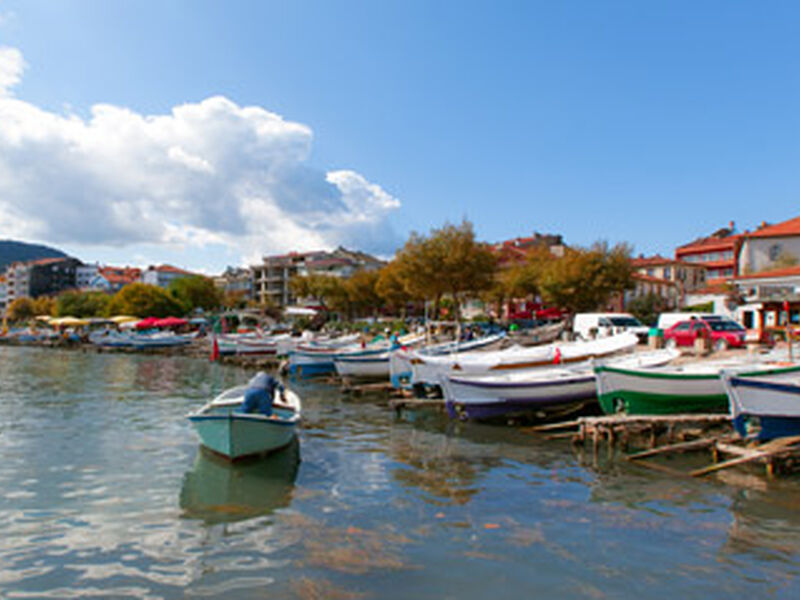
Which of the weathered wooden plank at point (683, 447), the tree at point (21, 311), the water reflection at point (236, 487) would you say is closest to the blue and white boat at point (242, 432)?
the water reflection at point (236, 487)

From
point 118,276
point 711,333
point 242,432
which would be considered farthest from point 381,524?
point 118,276

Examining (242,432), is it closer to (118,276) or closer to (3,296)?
(118,276)

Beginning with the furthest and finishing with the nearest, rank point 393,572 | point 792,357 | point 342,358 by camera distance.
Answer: point 342,358
point 792,357
point 393,572

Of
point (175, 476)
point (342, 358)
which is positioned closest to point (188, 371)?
point (342, 358)

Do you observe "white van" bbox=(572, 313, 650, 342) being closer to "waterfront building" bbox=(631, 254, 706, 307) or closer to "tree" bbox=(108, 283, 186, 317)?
"waterfront building" bbox=(631, 254, 706, 307)

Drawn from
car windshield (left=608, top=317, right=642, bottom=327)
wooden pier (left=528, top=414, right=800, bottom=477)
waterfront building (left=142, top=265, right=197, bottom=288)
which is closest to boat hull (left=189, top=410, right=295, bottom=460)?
wooden pier (left=528, top=414, right=800, bottom=477)

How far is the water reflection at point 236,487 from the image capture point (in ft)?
34.0

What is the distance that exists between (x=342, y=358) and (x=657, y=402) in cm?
1659

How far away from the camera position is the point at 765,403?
1201cm

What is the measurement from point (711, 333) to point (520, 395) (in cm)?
1461

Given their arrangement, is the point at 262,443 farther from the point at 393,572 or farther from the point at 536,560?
the point at 536,560

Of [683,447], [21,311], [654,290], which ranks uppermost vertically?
[654,290]

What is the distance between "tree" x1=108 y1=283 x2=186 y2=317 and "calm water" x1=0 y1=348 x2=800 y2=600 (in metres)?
75.1

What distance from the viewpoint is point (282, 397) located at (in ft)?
51.6
